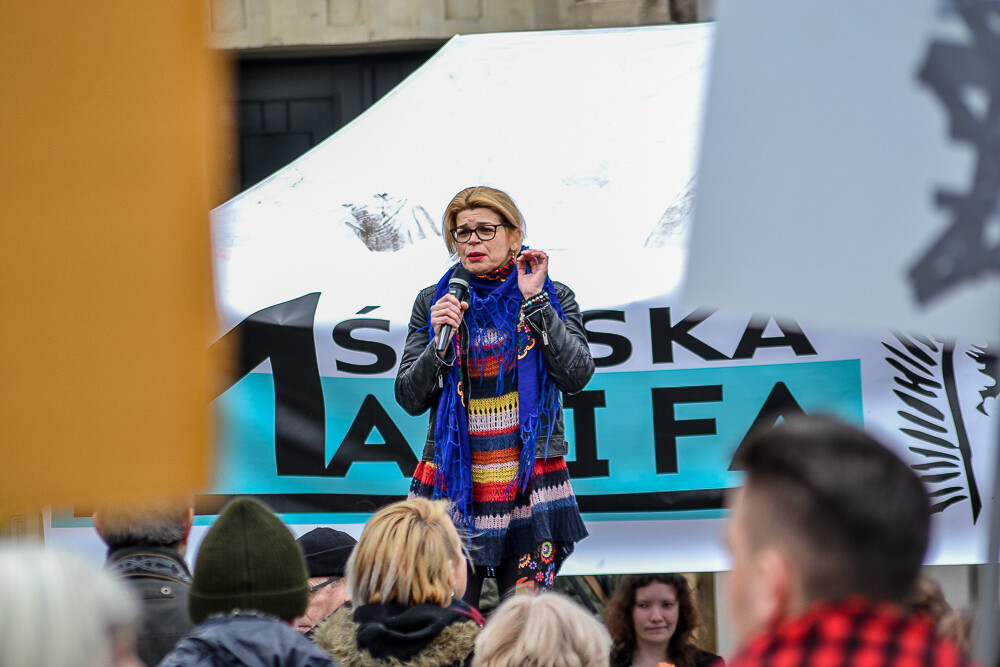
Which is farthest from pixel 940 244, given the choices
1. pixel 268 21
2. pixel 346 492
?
pixel 268 21

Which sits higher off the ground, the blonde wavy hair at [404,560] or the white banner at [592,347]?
the white banner at [592,347]

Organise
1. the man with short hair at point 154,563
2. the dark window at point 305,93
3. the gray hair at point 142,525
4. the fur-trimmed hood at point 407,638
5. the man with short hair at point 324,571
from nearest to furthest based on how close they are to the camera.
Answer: the fur-trimmed hood at point 407,638
the man with short hair at point 154,563
the gray hair at point 142,525
the man with short hair at point 324,571
the dark window at point 305,93

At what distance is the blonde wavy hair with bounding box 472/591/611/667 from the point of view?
8.30ft

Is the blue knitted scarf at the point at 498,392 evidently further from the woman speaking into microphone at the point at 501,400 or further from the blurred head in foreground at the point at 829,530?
the blurred head in foreground at the point at 829,530

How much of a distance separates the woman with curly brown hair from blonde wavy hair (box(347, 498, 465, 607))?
4.75 feet

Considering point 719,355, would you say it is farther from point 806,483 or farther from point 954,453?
point 806,483

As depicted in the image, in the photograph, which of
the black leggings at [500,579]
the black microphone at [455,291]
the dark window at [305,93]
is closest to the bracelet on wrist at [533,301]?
the black microphone at [455,291]

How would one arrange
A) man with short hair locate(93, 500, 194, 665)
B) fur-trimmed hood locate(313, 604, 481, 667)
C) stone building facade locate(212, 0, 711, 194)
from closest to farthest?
fur-trimmed hood locate(313, 604, 481, 667)
man with short hair locate(93, 500, 194, 665)
stone building facade locate(212, 0, 711, 194)

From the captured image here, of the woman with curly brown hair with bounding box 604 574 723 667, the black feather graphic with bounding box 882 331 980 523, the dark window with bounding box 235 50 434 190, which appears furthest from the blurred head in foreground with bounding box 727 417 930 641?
the dark window with bounding box 235 50 434 190

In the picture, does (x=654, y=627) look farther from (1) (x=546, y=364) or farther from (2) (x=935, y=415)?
(2) (x=935, y=415)

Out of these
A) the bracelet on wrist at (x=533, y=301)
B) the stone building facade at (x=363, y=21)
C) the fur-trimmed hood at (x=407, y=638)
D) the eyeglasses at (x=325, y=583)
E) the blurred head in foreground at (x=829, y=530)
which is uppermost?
the stone building facade at (x=363, y=21)

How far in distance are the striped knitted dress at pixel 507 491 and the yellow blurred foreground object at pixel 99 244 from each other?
2559mm

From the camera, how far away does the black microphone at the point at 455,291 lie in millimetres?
3791

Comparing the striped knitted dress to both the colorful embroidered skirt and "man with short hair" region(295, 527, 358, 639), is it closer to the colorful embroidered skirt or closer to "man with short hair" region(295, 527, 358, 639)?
the colorful embroidered skirt
